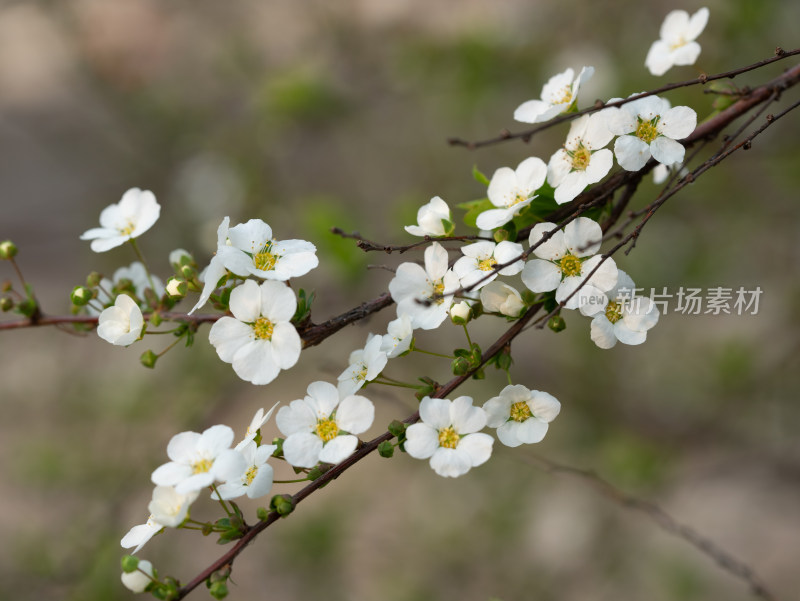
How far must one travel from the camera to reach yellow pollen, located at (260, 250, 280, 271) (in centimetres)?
112

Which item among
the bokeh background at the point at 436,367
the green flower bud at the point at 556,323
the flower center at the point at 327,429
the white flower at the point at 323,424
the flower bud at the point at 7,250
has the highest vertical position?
the flower bud at the point at 7,250

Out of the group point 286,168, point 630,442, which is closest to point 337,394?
point 630,442

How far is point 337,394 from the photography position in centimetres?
109

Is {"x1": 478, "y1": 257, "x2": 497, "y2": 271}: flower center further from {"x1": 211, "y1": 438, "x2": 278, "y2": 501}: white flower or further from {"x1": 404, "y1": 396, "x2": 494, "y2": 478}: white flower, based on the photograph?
{"x1": 211, "y1": 438, "x2": 278, "y2": 501}: white flower

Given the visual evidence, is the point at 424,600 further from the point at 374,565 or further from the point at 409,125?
the point at 409,125

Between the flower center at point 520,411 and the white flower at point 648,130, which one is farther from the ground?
the white flower at point 648,130

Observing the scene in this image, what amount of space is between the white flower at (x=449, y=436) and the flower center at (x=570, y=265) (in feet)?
0.83

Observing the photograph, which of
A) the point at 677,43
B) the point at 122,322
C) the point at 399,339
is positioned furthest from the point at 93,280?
the point at 677,43

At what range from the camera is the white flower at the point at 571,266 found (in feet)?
3.48

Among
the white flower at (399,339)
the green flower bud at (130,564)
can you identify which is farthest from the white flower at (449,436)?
the green flower bud at (130,564)

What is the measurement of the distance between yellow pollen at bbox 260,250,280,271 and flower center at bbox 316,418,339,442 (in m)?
0.25

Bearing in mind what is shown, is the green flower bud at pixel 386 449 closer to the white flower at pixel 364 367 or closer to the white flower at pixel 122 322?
the white flower at pixel 364 367

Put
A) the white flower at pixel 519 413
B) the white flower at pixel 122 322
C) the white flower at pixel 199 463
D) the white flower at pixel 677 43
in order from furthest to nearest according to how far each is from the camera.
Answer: the white flower at pixel 677 43, the white flower at pixel 122 322, the white flower at pixel 519 413, the white flower at pixel 199 463

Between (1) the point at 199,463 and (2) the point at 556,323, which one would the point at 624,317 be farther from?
(1) the point at 199,463
